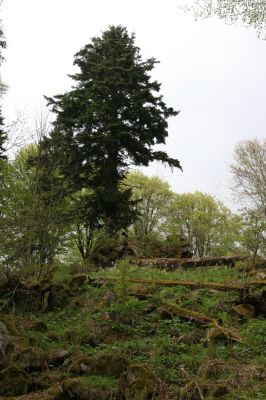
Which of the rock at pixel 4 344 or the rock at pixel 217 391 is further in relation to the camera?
the rock at pixel 4 344

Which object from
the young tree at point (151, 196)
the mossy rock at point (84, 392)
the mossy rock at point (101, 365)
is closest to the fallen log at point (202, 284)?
the mossy rock at point (101, 365)

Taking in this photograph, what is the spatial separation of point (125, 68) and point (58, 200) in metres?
11.7

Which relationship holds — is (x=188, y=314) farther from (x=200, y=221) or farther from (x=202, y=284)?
(x=200, y=221)

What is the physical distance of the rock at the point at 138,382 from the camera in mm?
5215

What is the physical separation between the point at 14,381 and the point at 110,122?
15289 millimetres

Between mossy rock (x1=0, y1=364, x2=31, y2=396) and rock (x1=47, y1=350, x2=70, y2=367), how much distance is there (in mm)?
587

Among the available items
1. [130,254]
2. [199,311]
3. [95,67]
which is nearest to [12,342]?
[199,311]

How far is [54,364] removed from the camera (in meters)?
6.43

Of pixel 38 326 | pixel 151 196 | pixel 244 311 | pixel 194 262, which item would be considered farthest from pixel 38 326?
pixel 151 196

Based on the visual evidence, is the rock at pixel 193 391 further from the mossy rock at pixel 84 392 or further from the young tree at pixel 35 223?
the young tree at pixel 35 223

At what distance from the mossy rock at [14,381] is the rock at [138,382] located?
1364 mm

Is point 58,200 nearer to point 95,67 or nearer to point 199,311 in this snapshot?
point 199,311

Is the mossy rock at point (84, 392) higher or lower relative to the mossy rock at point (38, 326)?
lower

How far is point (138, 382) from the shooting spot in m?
5.40
